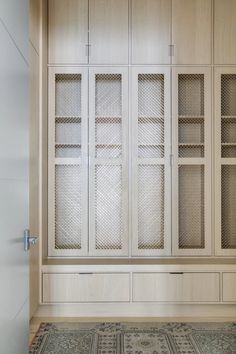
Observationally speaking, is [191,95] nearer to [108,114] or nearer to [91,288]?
[108,114]

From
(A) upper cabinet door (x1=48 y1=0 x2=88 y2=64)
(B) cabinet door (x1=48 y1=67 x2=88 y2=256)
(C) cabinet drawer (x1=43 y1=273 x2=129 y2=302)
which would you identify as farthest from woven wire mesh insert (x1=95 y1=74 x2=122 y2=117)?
(C) cabinet drawer (x1=43 y1=273 x2=129 y2=302)

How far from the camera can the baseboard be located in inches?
110

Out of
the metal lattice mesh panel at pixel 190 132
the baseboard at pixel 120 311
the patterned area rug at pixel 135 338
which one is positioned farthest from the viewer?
the metal lattice mesh panel at pixel 190 132

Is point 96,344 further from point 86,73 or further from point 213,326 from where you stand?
point 86,73

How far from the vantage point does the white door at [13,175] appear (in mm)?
1019

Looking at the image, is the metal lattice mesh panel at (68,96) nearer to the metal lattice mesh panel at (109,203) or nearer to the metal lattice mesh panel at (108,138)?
the metal lattice mesh panel at (108,138)

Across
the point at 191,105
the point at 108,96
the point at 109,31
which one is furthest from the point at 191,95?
the point at 109,31

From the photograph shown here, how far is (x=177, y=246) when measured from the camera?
9.99ft

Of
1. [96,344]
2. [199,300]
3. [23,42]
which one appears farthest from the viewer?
[199,300]

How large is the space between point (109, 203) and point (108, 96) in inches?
38.3

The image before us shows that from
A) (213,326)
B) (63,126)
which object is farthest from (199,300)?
(63,126)

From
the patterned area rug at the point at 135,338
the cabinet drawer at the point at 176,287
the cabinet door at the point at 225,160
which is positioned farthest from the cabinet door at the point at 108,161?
the cabinet door at the point at 225,160

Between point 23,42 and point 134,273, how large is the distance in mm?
2057

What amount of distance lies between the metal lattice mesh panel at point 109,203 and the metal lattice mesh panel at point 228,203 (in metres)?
0.93
